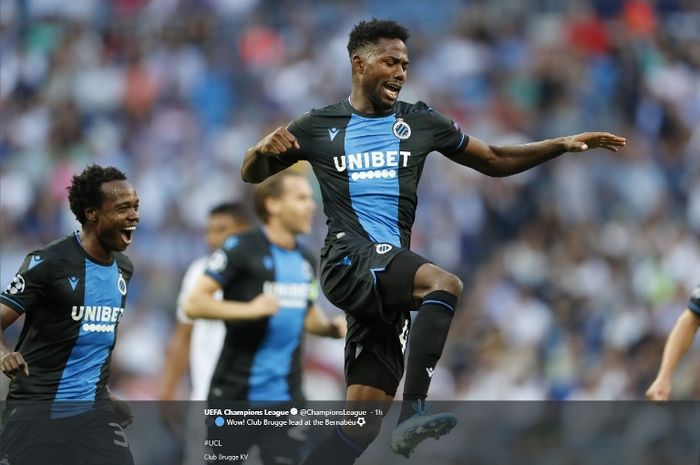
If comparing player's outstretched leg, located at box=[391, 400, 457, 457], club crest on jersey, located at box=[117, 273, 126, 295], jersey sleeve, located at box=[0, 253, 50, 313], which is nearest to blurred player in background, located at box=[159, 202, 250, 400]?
club crest on jersey, located at box=[117, 273, 126, 295]

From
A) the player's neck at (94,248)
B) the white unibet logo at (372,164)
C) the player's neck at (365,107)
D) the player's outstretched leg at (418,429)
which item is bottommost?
the player's outstretched leg at (418,429)

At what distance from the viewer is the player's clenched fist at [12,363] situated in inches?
226

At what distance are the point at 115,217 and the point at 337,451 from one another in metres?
1.65

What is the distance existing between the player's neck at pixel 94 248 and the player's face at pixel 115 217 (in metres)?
0.02

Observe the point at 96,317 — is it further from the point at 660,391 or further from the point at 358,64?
the point at 660,391

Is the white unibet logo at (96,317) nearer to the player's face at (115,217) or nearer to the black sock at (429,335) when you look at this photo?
the player's face at (115,217)

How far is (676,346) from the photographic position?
273 inches

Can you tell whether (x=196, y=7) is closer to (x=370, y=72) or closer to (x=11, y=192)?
(x=11, y=192)

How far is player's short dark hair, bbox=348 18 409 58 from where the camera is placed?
20.5ft

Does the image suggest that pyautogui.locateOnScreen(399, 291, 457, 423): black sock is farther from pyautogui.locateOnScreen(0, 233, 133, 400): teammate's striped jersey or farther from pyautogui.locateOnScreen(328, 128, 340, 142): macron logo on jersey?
pyautogui.locateOnScreen(0, 233, 133, 400): teammate's striped jersey

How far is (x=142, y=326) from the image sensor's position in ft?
42.9

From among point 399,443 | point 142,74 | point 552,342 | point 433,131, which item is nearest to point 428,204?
point 552,342

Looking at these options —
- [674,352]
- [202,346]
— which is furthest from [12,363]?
[202,346]

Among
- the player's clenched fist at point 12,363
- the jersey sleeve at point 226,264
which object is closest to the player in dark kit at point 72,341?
the player's clenched fist at point 12,363
